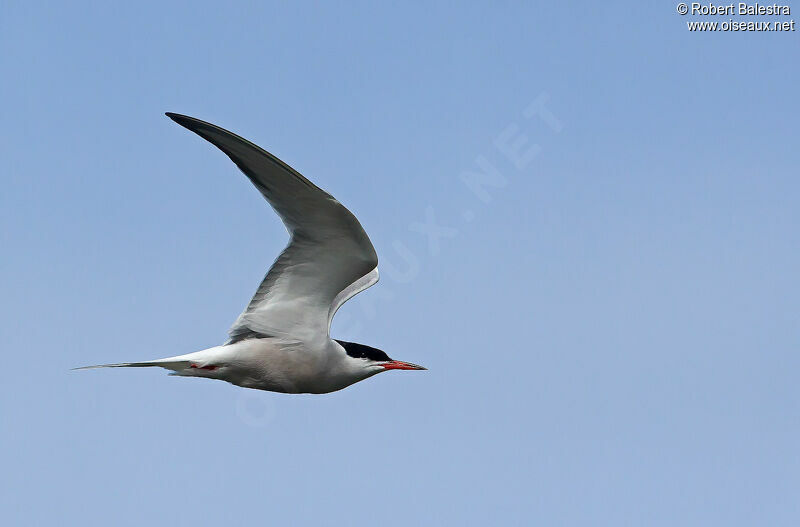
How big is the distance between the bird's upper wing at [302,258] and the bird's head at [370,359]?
366mm

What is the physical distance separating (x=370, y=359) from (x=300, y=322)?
0.81m

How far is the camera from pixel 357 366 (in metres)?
7.55

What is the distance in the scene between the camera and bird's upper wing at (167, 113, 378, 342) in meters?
5.95

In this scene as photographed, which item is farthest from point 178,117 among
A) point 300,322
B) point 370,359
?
point 370,359

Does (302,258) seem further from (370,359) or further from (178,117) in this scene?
(178,117)

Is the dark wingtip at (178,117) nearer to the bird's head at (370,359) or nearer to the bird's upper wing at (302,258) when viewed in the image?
the bird's upper wing at (302,258)

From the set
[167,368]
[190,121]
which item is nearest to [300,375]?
[167,368]

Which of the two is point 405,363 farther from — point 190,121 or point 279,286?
point 190,121

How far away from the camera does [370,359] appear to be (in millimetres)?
7656

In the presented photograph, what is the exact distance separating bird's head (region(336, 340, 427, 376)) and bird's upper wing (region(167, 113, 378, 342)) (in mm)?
366

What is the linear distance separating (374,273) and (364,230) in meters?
1.04

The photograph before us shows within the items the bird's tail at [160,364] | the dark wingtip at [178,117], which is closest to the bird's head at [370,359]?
the bird's tail at [160,364]

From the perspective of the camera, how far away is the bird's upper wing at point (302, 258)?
5953mm

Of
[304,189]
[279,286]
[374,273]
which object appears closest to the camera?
[304,189]
